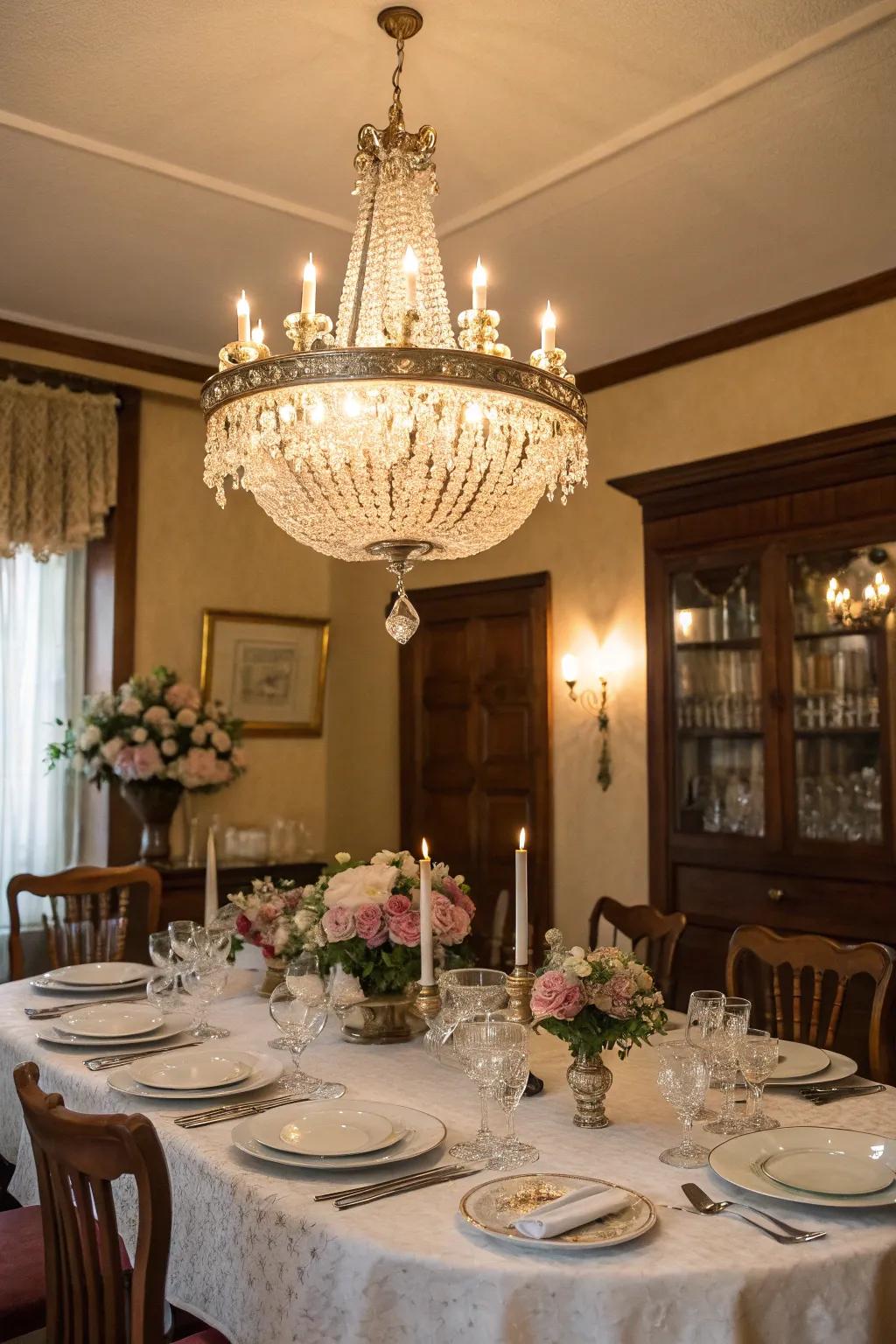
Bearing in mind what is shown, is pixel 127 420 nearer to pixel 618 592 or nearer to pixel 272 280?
pixel 272 280

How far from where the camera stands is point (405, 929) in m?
2.35

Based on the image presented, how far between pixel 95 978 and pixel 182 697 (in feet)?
5.79

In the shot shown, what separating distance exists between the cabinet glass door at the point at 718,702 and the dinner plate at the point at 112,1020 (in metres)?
1.99

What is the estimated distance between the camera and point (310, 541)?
267cm

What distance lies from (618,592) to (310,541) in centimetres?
208

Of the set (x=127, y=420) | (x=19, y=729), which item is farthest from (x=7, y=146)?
(x=19, y=729)

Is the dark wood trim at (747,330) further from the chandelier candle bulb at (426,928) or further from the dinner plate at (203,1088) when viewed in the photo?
the dinner plate at (203,1088)

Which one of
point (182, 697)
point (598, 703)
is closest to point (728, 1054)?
point (598, 703)

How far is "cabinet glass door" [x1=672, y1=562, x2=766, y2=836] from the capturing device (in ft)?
12.5

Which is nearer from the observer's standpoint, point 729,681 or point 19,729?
point 729,681

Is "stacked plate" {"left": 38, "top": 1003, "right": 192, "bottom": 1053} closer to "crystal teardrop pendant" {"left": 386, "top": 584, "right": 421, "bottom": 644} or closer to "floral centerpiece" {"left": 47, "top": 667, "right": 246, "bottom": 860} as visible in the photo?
"crystal teardrop pendant" {"left": 386, "top": 584, "right": 421, "bottom": 644}

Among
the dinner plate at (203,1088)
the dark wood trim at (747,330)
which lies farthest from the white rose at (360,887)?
the dark wood trim at (747,330)

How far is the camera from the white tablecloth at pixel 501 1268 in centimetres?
138

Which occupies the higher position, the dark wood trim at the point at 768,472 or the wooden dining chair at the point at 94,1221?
the dark wood trim at the point at 768,472
